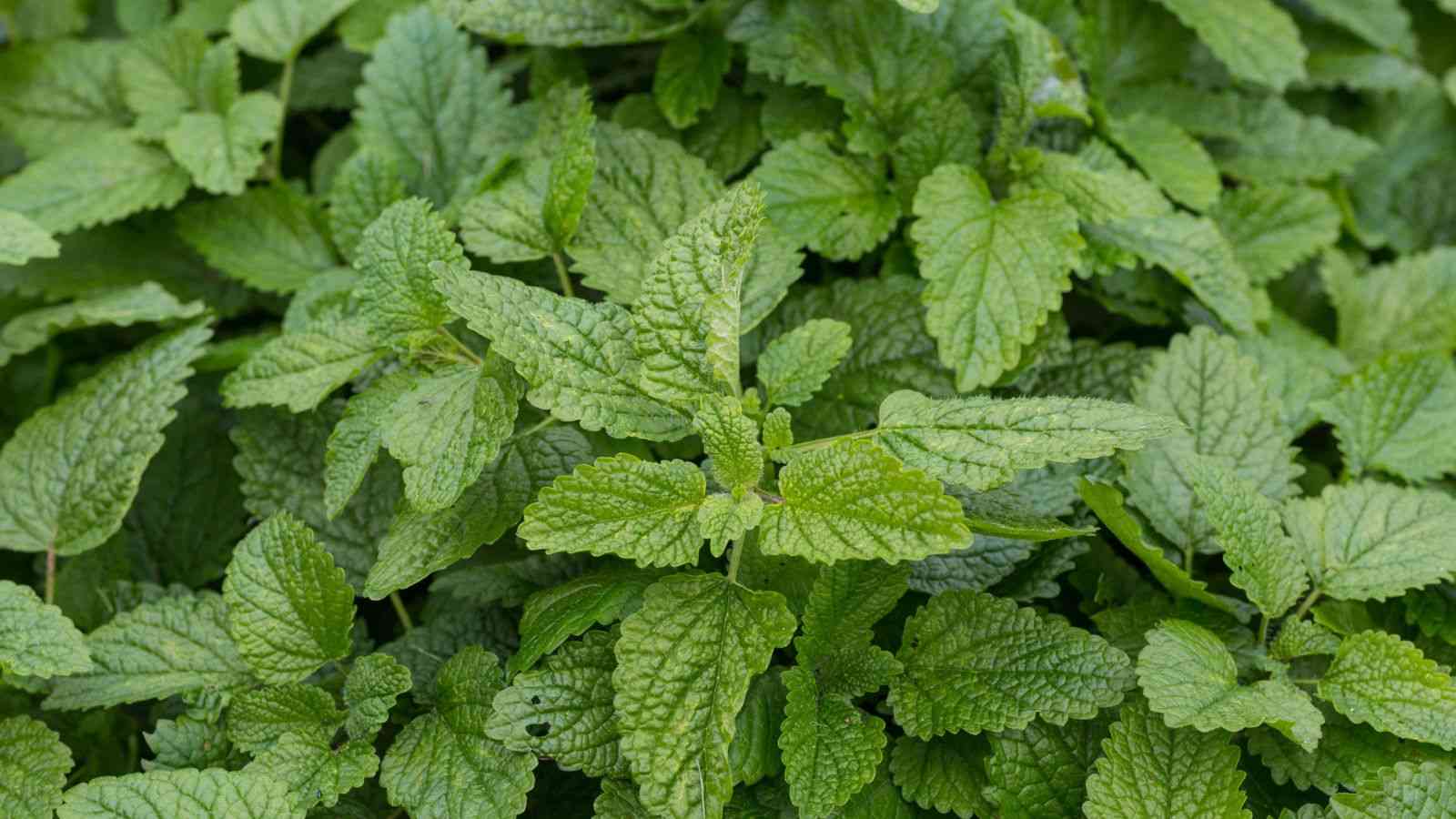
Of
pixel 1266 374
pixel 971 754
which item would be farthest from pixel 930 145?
pixel 971 754

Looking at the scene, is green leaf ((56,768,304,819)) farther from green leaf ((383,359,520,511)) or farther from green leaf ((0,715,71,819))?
green leaf ((383,359,520,511))

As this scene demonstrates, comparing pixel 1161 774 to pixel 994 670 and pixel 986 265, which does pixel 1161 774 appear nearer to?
pixel 994 670

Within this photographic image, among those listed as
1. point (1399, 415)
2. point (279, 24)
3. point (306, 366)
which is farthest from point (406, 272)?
point (1399, 415)

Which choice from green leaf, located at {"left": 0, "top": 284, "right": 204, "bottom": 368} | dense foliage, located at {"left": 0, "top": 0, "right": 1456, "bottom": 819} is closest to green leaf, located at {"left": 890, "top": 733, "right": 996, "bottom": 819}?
dense foliage, located at {"left": 0, "top": 0, "right": 1456, "bottom": 819}

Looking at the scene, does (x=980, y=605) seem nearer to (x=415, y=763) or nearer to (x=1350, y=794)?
(x=1350, y=794)

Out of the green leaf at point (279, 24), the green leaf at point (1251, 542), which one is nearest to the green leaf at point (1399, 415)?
the green leaf at point (1251, 542)

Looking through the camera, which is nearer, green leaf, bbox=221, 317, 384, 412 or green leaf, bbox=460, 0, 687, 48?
green leaf, bbox=221, 317, 384, 412
